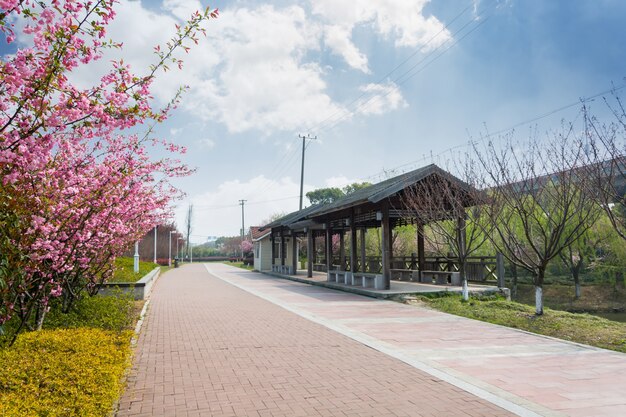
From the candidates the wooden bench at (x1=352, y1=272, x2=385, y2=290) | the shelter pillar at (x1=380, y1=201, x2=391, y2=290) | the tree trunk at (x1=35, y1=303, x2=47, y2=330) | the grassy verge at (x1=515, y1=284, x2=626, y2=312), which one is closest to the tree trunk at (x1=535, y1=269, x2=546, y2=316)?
the shelter pillar at (x1=380, y1=201, x2=391, y2=290)

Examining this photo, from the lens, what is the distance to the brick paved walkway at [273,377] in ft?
14.6

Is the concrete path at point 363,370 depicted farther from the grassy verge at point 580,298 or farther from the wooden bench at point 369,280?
the grassy verge at point 580,298

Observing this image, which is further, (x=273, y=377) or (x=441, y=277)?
(x=441, y=277)

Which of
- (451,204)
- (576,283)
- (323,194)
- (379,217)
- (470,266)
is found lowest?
(576,283)

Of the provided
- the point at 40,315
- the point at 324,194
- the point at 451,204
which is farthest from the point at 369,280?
the point at 324,194

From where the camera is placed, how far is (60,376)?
13.0 ft

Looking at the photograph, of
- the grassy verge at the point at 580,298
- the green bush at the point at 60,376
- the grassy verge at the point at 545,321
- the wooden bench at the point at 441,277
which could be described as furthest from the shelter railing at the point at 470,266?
the green bush at the point at 60,376

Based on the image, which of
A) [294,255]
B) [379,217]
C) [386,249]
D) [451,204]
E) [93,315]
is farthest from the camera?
[294,255]

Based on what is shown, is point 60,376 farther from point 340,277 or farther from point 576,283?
point 576,283

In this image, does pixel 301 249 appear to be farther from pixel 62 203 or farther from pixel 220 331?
pixel 62 203

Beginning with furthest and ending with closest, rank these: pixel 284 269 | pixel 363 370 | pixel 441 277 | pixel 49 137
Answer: pixel 284 269, pixel 441 277, pixel 363 370, pixel 49 137

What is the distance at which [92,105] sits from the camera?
377cm

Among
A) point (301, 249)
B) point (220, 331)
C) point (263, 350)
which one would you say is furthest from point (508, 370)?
point (301, 249)

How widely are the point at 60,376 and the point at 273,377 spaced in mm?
2419
